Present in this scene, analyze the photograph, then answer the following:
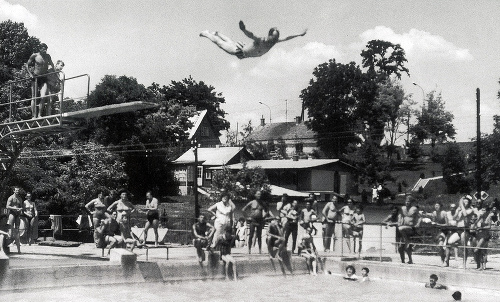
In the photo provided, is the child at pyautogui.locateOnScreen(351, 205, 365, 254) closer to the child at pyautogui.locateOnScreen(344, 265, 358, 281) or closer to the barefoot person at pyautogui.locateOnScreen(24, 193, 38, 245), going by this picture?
the child at pyautogui.locateOnScreen(344, 265, 358, 281)

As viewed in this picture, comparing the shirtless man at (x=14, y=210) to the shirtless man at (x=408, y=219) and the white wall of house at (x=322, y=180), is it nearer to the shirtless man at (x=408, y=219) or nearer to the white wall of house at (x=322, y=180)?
the shirtless man at (x=408, y=219)

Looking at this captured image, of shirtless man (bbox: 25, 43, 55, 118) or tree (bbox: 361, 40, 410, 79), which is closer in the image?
shirtless man (bbox: 25, 43, 55, 118)

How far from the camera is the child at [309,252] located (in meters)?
19.5

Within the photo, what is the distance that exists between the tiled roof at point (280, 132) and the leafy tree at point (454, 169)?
25.9 metres

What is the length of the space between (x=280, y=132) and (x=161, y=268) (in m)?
75.2

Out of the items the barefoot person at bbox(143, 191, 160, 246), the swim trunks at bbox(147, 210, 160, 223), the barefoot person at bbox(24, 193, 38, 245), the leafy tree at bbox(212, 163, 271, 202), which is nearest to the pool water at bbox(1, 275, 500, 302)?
the barefoot person at bbox(143, 191, 160, 246)

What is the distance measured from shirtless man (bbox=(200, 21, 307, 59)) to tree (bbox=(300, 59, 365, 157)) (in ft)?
185

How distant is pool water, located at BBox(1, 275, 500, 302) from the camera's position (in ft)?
46.6

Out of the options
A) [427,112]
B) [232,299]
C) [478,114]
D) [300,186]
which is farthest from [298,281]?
[427,112]

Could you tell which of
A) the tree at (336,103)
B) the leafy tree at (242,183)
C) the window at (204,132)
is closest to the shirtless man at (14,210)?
the leafy tree at (242,183)

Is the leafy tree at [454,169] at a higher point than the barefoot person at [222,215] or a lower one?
higher

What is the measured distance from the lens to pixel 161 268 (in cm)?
1670

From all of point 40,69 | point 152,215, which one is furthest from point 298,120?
point 40,69

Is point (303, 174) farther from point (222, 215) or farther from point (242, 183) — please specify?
point (222, 215)
